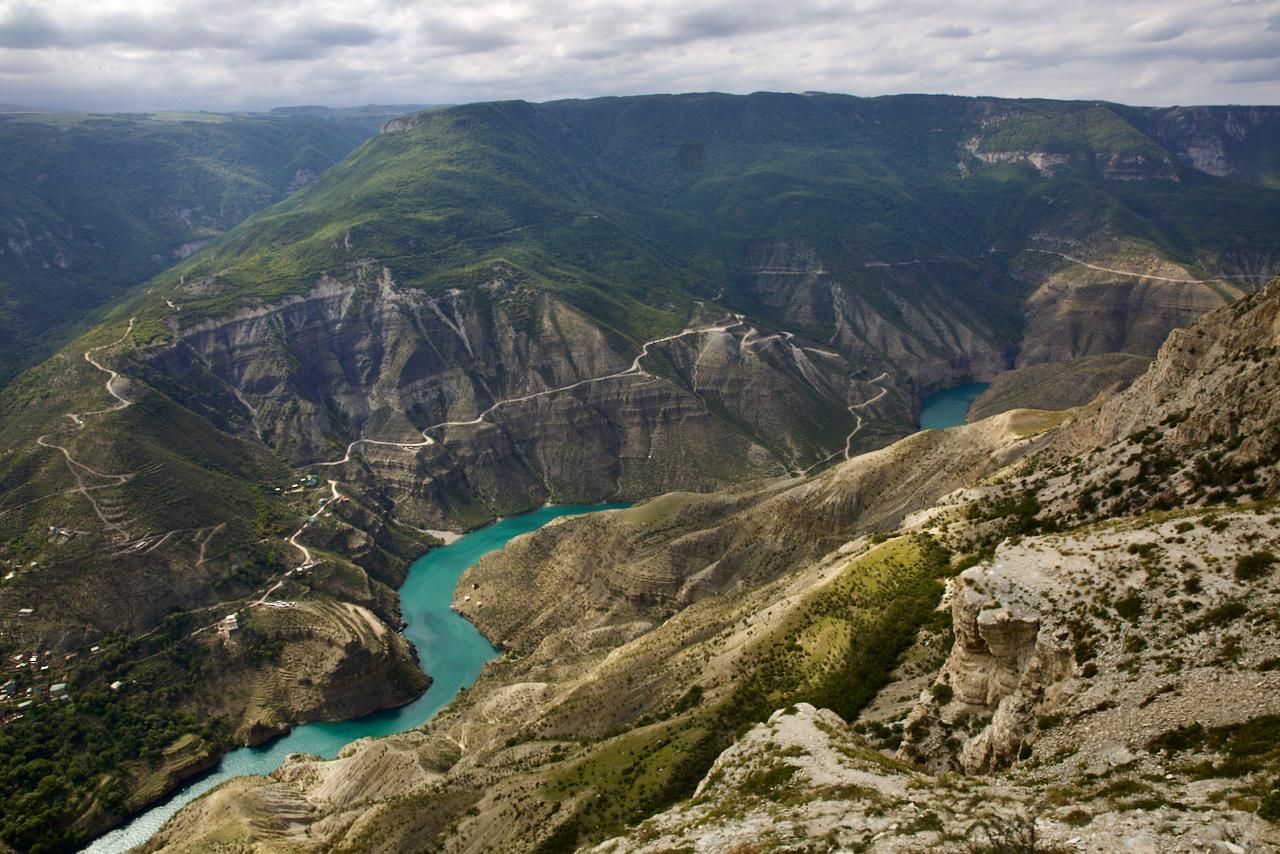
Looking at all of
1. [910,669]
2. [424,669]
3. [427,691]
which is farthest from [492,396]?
[910,669]

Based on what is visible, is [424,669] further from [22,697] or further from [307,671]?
[22,697]

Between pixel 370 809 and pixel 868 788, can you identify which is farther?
pixel 370 809

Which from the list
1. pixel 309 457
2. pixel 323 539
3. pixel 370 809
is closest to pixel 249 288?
pixel 309 457

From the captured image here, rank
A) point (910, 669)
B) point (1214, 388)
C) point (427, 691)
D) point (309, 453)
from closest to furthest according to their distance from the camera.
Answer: point (1214, 388) < point (910, 669) < point (427, 691) < point (309, 453)

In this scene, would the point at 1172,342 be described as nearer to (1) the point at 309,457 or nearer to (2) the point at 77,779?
(2) the point at 77,779

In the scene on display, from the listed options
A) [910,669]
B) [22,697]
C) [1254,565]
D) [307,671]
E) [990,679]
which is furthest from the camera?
[307,671]

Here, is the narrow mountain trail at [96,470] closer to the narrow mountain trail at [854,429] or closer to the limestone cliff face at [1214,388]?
the narrow mountain trail at [854,429]

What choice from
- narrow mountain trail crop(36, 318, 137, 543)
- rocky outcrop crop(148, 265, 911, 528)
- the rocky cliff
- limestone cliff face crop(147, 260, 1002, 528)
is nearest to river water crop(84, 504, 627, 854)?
the rocky cliff

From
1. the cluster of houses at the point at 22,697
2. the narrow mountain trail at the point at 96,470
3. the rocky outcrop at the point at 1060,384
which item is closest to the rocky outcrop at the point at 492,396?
the narrow mountain trail at the point at 96,470
